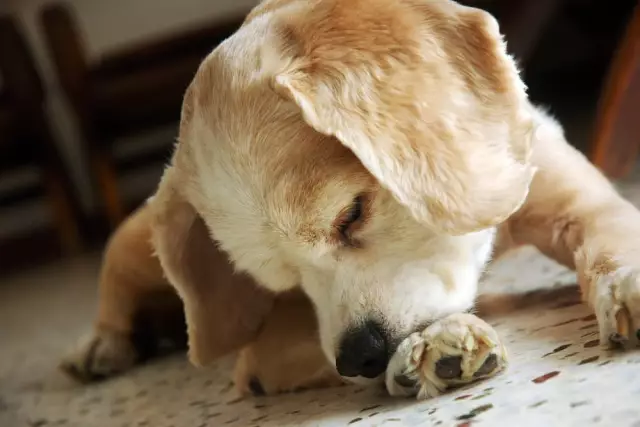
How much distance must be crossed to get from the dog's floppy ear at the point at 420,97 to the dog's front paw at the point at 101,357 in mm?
804

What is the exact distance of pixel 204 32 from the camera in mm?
3039

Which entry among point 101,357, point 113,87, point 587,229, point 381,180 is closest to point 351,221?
point 381,180

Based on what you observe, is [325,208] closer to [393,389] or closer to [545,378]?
[393,389]

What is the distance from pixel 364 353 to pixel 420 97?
34 cm

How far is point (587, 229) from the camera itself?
Answer: 1.20 metres

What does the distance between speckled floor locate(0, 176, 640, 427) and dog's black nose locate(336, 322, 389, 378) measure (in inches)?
1.7

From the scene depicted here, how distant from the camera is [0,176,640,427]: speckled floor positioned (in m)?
0.81

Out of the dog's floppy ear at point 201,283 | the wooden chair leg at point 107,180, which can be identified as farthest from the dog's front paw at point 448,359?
the wooden chair leg at point 107,180

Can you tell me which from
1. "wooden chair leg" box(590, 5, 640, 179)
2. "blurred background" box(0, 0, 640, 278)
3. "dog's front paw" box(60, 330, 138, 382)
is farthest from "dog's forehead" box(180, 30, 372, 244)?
"blurred background" box(0, 0, 640, 278)

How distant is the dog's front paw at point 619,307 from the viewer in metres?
0.93

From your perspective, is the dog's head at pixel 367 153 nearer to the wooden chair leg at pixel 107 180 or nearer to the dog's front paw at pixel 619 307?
the dog's front paw at pixel 619 307

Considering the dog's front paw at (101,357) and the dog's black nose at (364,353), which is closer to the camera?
the dog's black nose at (364,353)

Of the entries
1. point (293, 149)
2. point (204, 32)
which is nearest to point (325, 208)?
point (293, 149)

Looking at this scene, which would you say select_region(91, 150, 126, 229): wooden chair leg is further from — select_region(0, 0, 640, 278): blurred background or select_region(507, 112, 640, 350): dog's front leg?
select_region(507, 112, 640, 350): dog's front leg
